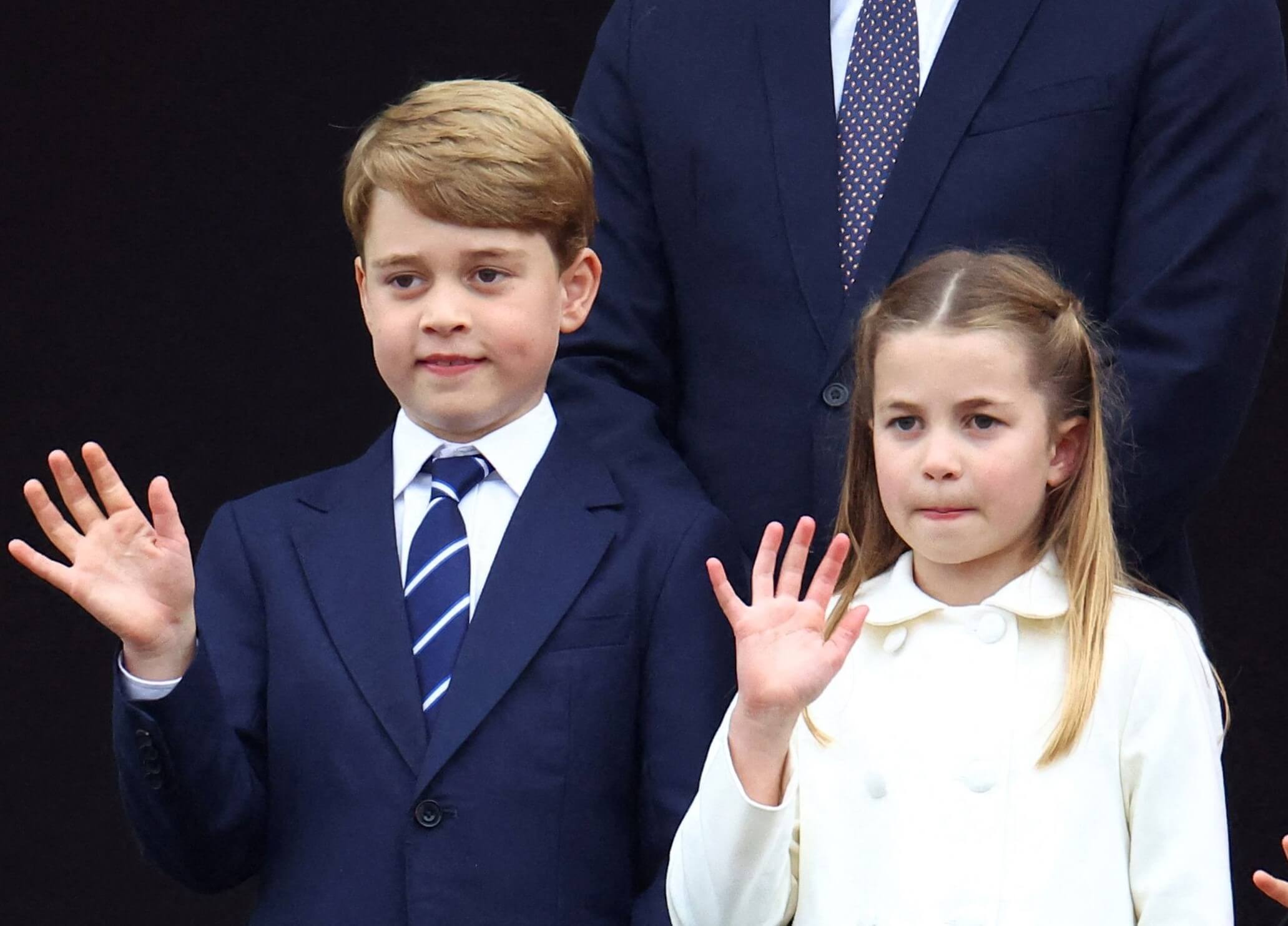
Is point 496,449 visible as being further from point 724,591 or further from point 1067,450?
point 1067,450

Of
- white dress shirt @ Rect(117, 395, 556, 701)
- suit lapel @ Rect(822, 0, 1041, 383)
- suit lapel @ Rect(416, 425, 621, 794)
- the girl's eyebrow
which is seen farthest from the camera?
suit lapel @ Rect(822, 0, 1041, 383)

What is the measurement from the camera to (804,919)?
2.52 m

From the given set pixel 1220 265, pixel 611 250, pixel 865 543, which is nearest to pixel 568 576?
pixel 865 543

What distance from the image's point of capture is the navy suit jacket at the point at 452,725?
2.62m

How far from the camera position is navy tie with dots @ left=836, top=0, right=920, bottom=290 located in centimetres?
290

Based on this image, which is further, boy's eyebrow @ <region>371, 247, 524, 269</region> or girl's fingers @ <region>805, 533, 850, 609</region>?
boy's eyebrow @ <region>371, 247, 524, 269</region>

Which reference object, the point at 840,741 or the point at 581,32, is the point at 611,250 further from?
the point at 581,32

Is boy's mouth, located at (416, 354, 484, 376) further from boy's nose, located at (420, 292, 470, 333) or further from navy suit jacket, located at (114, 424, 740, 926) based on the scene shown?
navy suit jacket, located at (114, 424, 740, 926)

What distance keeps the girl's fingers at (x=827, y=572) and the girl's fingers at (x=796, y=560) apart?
0.7 inches

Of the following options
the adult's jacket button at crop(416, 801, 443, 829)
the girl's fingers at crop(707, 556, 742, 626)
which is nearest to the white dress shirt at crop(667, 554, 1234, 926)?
the girl's fingers at crop(707, 556, 742, 626)

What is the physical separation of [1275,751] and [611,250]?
1.71 metres

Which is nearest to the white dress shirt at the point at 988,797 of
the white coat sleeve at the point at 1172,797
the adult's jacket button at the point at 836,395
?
the white coat sleeve at the point at 1172,797

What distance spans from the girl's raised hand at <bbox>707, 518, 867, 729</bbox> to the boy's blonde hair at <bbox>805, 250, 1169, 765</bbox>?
0.17 meters

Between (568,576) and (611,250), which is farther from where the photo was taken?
(611,250)
